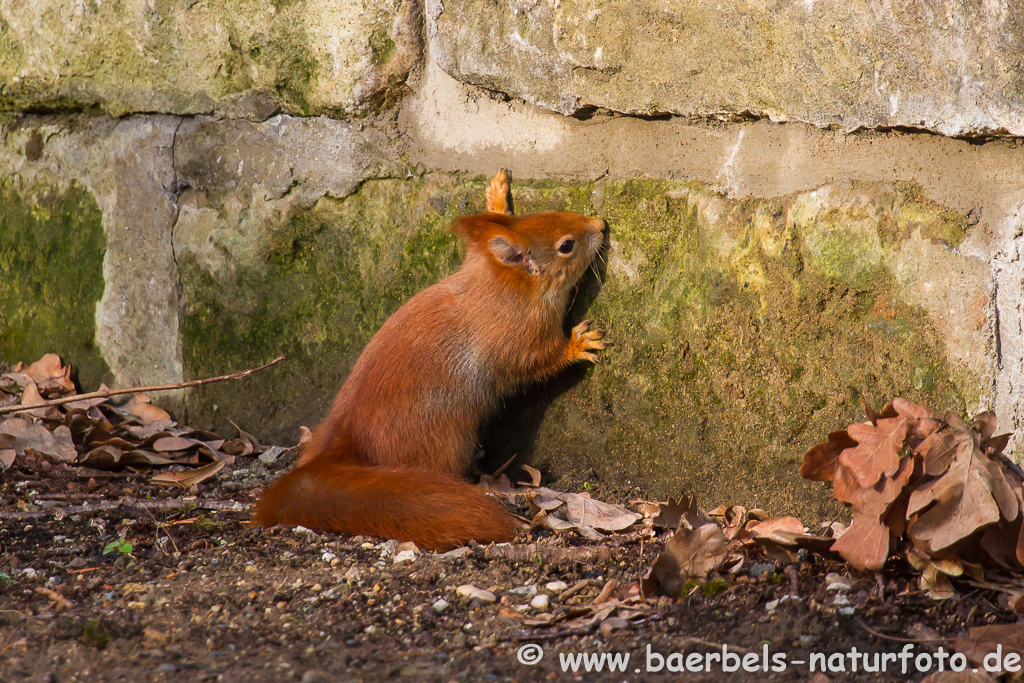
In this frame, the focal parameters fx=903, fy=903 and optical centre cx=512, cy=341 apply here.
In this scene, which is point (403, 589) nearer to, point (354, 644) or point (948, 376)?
point (354, 644)

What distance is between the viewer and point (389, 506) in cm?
252

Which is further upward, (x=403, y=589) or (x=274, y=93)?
(x=274, y=93)

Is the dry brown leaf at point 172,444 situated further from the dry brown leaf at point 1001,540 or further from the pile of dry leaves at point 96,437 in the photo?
the dry brown leaf at point 1001,540

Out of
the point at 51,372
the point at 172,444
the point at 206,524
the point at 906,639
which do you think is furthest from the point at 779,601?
the point at 51,372

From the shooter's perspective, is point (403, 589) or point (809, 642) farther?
point (403, 589)

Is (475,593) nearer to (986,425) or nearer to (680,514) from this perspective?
(680,514)

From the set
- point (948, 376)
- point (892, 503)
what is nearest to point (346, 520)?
point (892, 503)

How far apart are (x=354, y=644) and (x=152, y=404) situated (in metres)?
1.98

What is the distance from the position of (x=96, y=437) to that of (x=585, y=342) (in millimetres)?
1833

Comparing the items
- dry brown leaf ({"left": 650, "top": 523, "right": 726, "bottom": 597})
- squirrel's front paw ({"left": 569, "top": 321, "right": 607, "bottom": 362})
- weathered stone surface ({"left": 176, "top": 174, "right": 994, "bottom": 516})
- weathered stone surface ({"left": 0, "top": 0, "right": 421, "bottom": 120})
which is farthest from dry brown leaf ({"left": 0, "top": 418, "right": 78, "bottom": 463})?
dry brown leaf ({"left": 650, "top": 523, "right": 726, "bottom": 597})

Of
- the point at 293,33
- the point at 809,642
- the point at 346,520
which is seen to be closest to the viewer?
the point at 809,642

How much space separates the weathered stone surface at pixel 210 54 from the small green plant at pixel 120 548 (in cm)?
153

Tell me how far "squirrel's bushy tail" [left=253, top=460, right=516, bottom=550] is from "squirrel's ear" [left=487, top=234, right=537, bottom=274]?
0.74 metres

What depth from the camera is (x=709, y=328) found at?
2.55 meters
